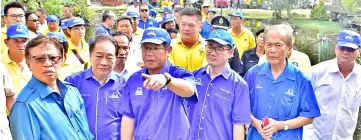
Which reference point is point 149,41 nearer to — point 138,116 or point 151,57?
point 151,57

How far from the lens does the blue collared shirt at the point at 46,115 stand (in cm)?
210

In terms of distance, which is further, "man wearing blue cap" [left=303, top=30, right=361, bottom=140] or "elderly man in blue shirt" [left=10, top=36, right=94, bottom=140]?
"man wearing blue cap" [left=303, top=30, right=361, bottom=140]

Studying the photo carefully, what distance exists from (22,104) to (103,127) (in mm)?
819

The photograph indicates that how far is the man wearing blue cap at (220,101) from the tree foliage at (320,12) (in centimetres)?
559

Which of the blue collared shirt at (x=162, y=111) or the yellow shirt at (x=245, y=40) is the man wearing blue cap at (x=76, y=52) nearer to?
the blue collared shirt at (x=162, y=111)

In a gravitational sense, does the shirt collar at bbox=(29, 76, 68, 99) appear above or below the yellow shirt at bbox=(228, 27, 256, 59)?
above

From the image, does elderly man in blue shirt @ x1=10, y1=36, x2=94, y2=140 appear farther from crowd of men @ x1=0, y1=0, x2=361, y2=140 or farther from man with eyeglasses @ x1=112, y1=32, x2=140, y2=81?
man with eyeglasses @ x1=112, y1=32, x2=140, y2=81

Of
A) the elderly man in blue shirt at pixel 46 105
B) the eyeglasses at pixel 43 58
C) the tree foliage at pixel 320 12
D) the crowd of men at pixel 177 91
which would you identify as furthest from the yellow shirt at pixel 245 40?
the eyeglasses at pixel 43 58

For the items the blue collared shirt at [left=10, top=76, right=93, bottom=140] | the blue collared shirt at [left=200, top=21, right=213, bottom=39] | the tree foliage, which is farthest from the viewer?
the tree foliage

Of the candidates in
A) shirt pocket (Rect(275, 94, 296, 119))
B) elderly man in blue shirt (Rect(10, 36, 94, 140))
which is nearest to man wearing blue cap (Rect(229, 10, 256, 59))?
shirt pocket (Rect(275, 94, 296, 119))

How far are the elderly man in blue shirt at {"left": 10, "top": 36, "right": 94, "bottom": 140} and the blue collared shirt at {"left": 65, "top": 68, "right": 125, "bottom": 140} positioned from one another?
1.28 ft

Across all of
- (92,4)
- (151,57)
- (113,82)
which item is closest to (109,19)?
(113,82)

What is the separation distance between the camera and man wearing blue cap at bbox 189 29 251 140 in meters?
2.82

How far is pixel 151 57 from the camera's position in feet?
8.45
